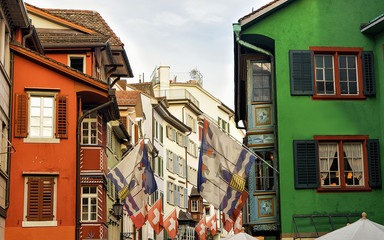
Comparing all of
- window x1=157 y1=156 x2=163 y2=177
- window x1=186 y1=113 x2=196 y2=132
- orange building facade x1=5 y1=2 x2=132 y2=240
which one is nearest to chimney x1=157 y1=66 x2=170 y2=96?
window x1=186 y1=113 x2=196 y2=132

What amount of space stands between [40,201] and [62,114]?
3.26m

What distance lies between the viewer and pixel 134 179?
31406 millimetres

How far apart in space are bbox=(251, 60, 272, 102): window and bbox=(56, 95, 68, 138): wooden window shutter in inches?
272

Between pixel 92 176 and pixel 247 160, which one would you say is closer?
pixel 247 160

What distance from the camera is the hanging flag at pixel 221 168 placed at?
27.6 meters

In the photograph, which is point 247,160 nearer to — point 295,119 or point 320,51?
point 295,119

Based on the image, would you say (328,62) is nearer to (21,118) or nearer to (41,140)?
(41,140)

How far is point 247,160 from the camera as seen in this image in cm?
2772

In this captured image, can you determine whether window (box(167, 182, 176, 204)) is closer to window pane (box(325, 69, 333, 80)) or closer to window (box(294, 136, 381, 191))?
window pane (box(325, 69, 333, 80))

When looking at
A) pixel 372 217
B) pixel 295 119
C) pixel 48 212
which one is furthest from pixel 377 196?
pixel 48 212

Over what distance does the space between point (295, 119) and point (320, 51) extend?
268 centimetres

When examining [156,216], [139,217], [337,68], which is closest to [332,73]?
[337,68]

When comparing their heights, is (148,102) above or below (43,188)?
above

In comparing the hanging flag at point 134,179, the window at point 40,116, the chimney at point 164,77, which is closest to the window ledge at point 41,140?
the window at point 40,116
